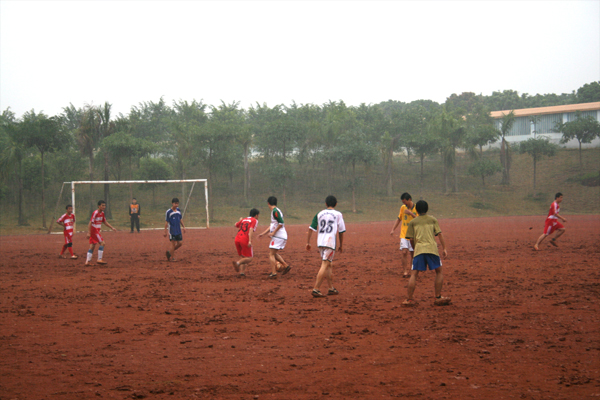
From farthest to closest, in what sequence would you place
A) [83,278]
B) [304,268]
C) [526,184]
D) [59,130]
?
1. [526,184]
2. [59,130]
3. [304,268]
4. [83,278]

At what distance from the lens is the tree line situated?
3341cm

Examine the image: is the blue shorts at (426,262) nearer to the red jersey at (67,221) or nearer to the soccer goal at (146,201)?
the red jersey at (67,221)

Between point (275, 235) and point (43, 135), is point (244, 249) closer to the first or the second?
point (275, 235)

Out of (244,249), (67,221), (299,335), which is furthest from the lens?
(67,221)

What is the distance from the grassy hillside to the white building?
2.67 m

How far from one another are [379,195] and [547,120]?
2543 centimetres

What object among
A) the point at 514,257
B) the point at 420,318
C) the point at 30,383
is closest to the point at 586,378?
the point at 420,318

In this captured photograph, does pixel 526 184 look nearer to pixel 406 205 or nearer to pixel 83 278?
pixel 406 205

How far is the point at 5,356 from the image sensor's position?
5.46 metres

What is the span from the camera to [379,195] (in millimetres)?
46812

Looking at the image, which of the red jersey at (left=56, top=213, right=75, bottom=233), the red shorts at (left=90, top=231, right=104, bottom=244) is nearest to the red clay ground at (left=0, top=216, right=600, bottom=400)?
the red shorts at (left=90, top=231, right=104, bottom=244)

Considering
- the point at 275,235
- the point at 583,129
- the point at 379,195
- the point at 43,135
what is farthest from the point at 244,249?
the point at 583,129

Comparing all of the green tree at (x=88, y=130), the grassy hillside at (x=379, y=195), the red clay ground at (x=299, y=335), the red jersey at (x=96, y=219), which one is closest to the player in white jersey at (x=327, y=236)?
the red clay ground at (x=299, y=335)

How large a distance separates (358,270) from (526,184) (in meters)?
42.7
